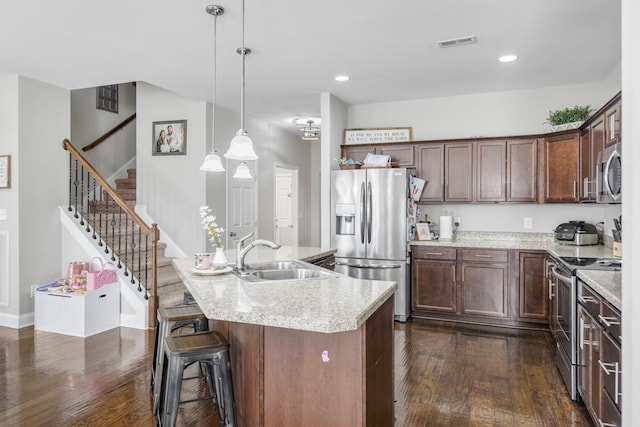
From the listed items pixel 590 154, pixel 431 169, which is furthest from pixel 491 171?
pixel 590 154

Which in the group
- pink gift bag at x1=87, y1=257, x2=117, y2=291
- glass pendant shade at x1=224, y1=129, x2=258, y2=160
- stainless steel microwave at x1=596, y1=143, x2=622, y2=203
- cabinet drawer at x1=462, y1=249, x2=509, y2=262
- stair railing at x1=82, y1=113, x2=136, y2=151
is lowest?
pink gift bag at x1=87, y1=257, x2=117, y2=291

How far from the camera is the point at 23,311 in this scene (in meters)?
4.31

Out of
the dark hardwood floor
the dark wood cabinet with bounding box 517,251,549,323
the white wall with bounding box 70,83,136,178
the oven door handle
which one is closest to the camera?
the dark hardwood floor

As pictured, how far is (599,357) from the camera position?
2180mm

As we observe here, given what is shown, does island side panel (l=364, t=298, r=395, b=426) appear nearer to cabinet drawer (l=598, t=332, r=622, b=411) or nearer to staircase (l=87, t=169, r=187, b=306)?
cabinet drawer (l=598, t=332, r=622, b=411)

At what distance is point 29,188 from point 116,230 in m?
1.15

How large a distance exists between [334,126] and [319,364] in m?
3.72

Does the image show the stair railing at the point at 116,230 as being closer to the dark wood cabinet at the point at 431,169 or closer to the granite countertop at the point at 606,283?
the dark wood cabinet at the point at 431,169

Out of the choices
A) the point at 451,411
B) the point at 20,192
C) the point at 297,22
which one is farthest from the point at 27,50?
the point at 451,411

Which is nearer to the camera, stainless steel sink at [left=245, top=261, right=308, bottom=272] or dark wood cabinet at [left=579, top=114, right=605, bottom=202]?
stainless steel sink at [left=245, top=261, right=308, bottom=272]

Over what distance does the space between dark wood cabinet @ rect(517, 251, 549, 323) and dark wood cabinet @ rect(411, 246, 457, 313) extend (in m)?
0.66

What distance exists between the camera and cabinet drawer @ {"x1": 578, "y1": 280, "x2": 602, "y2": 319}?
2197 mm

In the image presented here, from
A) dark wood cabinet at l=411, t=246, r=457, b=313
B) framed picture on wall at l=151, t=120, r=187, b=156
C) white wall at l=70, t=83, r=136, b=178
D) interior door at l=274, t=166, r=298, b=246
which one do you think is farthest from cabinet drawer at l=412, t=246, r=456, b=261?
white wall at l=70, t=83, r=136, b=178

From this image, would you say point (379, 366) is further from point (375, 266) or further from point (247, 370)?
point (375, 266)
